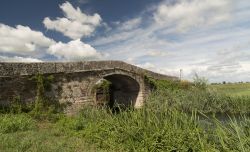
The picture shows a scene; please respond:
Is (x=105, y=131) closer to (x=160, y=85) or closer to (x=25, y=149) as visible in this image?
(x=25, y=149)

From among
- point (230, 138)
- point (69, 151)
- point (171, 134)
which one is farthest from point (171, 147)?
point (69, 151)

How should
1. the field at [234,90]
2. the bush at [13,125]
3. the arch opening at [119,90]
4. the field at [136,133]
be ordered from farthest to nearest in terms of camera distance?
the field at [234,90] < the arch opening at [119,90] < the bush at [13,125] < the field at [136,133]

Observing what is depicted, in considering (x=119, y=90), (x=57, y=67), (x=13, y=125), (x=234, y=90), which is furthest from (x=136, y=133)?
(x=234, y=90)

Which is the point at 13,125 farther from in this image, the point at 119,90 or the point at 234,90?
the point at 234,90

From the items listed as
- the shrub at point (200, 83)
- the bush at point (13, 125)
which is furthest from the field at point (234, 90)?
the bush at point (13, 125)

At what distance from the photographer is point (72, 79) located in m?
13.6

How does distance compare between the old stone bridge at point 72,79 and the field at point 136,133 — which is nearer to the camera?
the field at point 136,133

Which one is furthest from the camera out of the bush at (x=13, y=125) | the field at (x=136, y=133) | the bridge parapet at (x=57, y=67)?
the bridge parapet at (x=57, y=67)

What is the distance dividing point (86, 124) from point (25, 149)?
325cm

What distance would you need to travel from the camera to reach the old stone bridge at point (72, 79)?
11.8 metres

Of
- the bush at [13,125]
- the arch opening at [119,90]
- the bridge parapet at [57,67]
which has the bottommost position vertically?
the bush at [13,125]

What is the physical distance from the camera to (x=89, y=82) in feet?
46.8

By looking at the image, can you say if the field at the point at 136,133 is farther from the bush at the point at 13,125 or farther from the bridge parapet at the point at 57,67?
the bridge parapet at the point at 57,67

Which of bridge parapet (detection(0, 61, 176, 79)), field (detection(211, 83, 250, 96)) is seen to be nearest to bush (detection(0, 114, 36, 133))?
bridge parapet (detection(0, 61, 176, 79))
